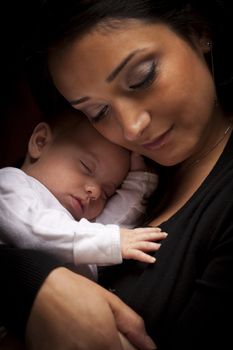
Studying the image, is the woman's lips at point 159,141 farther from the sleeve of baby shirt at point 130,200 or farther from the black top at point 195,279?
the sleeve of baby shirt at point 130,200

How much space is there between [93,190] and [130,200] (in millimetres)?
149

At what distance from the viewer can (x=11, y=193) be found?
1184mm

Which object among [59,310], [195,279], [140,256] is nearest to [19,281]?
[59,310]

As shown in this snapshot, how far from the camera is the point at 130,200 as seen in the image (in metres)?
1.37

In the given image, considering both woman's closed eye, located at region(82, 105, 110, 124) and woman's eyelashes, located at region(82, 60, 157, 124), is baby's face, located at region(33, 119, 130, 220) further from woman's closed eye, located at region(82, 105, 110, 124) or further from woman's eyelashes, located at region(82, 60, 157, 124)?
woman's eyelashes, located at region(82, 60, 157, 124)

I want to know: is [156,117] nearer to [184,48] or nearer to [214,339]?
[184,48]

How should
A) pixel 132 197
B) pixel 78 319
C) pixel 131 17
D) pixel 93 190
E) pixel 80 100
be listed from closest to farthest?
pixel 78 319
pixel 131 17
pixel 80 100
pixel 93 190
pixel 132 197

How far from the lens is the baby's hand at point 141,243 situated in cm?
102

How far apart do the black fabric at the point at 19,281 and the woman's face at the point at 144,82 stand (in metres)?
0.37

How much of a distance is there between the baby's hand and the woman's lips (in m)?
0.21

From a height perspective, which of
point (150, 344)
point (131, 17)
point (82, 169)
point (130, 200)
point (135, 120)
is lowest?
point (150, 344)

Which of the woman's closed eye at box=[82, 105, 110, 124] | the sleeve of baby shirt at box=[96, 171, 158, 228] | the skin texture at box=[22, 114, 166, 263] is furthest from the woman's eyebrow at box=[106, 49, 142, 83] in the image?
the sleeve of baby shirt at box=[96, 171, 158, 228]

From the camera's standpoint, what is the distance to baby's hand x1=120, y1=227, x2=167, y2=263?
102 cm

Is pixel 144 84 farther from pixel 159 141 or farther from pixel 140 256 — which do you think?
pixel 140 256
